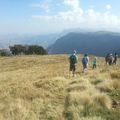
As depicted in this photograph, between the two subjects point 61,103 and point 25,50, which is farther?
point 25,50

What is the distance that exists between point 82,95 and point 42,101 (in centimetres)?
165

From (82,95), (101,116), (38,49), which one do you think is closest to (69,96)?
(82,95)

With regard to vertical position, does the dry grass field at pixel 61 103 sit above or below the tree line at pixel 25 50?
above

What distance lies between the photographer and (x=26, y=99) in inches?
599

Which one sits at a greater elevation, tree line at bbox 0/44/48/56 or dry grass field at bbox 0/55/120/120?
dry grass field at bbox 0/55/120/120

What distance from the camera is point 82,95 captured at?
1454 cm

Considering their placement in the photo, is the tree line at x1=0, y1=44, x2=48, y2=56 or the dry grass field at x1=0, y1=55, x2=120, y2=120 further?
the tree line at x1=0, y1=44, x2=48, y2=56

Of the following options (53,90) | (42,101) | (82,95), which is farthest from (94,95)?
(53,90)

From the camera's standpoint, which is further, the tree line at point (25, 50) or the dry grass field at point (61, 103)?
the tree line at point (25, 50)

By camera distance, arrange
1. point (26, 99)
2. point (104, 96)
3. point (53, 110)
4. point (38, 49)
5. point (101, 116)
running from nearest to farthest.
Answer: point (101, 116), point (53, 110), point (104, 96), point (26, 99), point (38, 49)

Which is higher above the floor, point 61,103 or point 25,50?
point 61,103

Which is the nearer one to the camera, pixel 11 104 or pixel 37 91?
pixel 11 104

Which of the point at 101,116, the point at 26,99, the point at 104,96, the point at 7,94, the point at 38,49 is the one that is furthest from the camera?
the point at 38,49

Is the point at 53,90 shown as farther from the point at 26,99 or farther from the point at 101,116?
the point at 101,116
